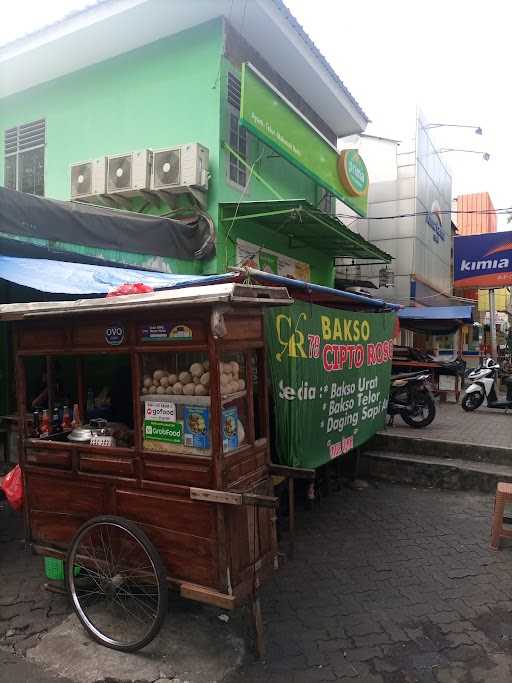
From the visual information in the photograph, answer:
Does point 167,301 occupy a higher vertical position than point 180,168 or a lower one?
lower

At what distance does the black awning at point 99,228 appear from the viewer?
4.98 metres

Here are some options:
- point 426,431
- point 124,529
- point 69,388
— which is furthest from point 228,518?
point 426,431

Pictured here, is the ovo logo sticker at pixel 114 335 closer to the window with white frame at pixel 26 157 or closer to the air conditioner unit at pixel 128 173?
the air conditioner unit at pixel 128 173

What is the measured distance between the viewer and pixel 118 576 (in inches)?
122

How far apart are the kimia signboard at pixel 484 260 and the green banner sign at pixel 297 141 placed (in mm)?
6001

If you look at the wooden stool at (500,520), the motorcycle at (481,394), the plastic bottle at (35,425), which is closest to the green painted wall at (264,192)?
the motorcycle at (481,394)

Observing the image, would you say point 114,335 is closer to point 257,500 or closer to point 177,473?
point 177,473

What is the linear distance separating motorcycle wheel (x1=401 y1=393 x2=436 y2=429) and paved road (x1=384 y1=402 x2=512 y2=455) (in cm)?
11

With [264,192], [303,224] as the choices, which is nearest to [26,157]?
[264,192]

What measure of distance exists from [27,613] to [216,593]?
1611mm

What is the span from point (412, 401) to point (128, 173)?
6126 millimetres

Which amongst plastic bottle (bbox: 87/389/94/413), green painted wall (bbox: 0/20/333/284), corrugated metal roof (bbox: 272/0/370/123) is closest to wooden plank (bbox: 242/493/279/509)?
plastic bottle (bbox: 87/389/94/413)

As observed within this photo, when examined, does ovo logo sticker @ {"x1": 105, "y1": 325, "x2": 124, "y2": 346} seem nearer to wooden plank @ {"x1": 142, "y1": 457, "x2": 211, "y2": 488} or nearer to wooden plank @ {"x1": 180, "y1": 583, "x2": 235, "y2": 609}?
wooden plank @ {"x1": 142, "y1": 457, "x2": 211, "y2": 488}

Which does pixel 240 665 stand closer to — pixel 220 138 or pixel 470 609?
pixel 470 609
